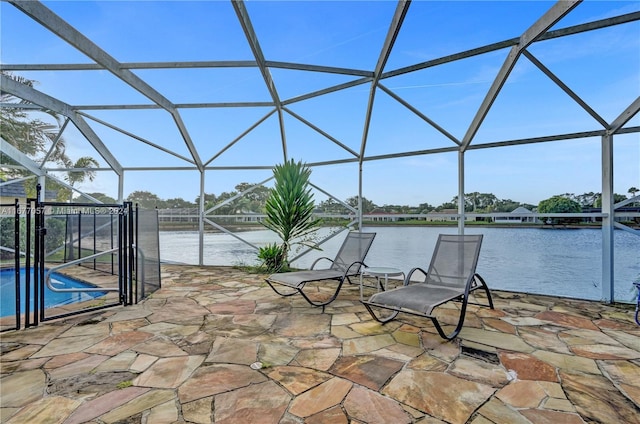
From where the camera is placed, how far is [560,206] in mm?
5473

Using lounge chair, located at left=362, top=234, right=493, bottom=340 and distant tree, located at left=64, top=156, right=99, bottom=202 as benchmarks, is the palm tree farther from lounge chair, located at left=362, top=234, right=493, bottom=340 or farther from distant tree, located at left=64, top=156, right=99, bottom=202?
distant tree, located at left=64, top=156, right=99, bottom=202

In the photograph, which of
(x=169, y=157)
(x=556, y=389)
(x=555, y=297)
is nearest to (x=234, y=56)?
(x=169, y=157)

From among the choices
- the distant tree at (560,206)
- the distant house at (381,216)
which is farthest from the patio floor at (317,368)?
the distant house at (381,216)

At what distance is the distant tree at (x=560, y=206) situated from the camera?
5332mm

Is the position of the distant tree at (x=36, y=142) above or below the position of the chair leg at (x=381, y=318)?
above

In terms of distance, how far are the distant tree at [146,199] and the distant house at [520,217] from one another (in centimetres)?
880

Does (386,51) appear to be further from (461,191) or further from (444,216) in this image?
(444,216)

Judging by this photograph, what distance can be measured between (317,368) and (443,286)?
232cm

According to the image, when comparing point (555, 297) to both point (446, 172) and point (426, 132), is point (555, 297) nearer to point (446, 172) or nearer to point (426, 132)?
point (446, 172)

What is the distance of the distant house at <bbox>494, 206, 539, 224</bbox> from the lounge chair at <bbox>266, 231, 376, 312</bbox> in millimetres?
2709

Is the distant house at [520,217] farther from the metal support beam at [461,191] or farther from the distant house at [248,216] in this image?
the distant house at [248,216]

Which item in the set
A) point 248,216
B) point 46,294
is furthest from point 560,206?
point 46,294

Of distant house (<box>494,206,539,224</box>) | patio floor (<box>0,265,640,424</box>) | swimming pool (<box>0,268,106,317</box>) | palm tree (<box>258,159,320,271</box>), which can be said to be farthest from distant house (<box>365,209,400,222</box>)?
swimming pool (<box>0,268,106,317</box>)

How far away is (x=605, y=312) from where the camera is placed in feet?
14.4
